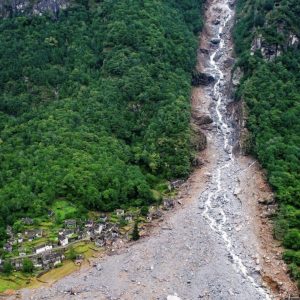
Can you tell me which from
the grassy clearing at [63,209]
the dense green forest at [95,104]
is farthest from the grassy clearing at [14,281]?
the grassy clearing at [63,209]

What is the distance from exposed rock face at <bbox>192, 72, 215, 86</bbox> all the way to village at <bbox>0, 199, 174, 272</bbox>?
45.4 meters

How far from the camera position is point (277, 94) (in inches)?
4301

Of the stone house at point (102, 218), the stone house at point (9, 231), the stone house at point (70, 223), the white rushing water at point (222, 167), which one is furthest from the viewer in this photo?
the stone house at point (102, 218)

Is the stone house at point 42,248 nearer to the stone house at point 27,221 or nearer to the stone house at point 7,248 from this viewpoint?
the stone house at point 7,248

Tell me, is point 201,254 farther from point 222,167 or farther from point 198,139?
point 198,139

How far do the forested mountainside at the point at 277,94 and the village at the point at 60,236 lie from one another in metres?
19.2

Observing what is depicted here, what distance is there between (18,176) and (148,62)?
39377 mm

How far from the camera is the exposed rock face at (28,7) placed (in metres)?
131

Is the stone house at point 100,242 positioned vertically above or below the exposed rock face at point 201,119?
below

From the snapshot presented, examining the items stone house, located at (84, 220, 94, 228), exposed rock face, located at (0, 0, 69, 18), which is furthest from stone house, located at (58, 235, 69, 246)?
exposed rock face, located at (0, 0, 69, 18)

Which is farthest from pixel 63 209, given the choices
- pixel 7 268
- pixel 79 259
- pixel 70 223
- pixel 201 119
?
pixel 201 119

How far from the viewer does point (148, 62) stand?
4646 inches

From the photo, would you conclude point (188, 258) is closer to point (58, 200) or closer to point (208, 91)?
point (58, 200)

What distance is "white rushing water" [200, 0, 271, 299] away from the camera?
75.9 metres
